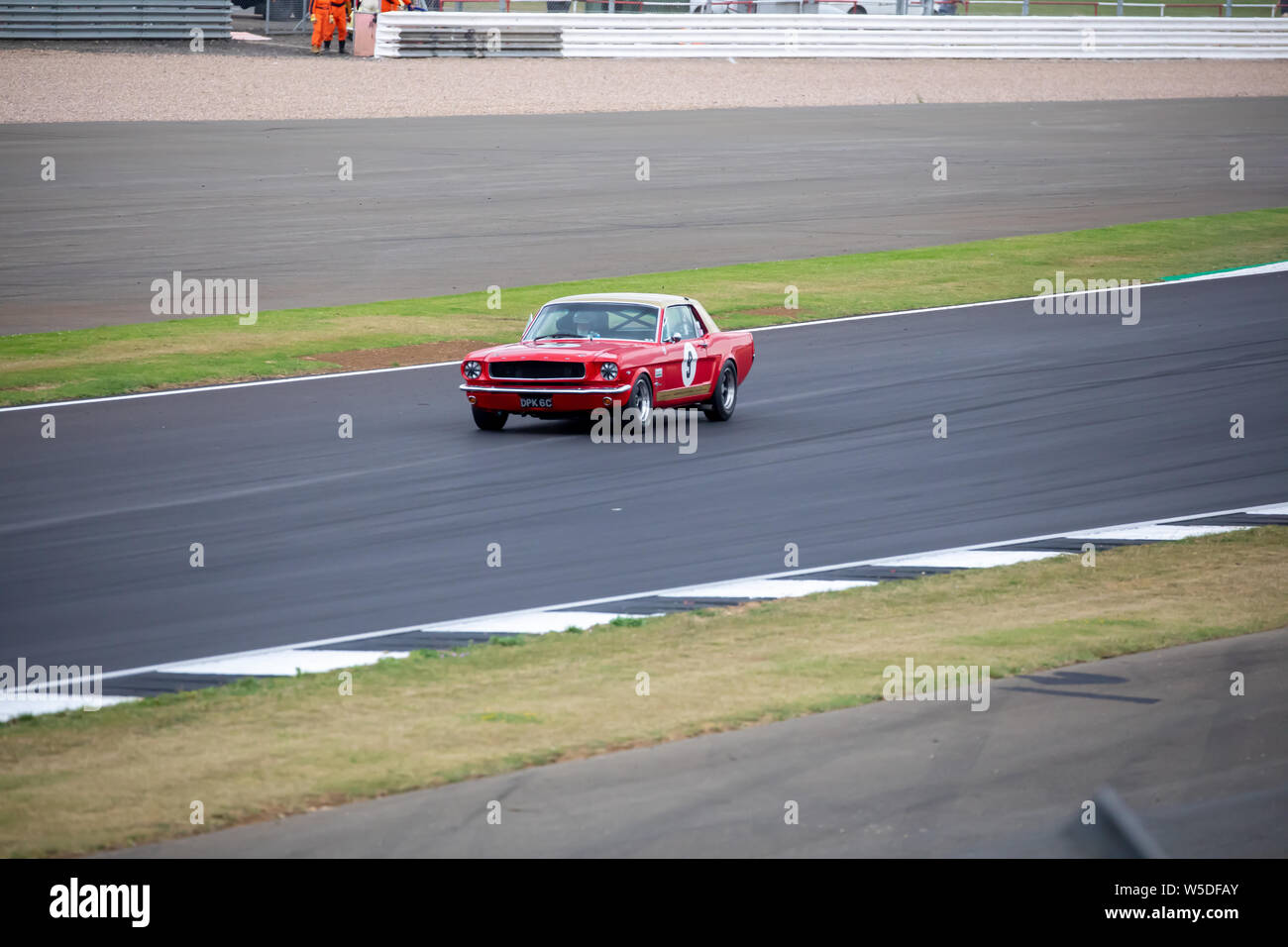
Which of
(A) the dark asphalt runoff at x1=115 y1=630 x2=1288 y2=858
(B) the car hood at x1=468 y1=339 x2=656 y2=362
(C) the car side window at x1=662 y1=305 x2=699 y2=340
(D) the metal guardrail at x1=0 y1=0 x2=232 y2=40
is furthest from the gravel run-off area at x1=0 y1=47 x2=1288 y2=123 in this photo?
(A) the dark asphalt runoff at x1=115 y1=630 x2=1288 y2=858

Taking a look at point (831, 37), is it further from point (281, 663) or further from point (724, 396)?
point (281, 663)

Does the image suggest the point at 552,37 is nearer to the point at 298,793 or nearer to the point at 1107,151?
the point at 1107,151

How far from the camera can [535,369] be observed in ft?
52.9

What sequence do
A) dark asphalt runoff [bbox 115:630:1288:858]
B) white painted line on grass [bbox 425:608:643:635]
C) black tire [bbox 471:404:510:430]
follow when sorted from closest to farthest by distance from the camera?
dark asphalt runoff [bbox 115:630:1288:858], white painted line on grass [bbox 425:608:643:635], black tire [bbox 471:404:510:430]

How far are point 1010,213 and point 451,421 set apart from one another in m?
20.5

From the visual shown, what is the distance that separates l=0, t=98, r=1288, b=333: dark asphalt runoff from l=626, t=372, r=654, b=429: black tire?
988cm

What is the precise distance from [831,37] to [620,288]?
1254 inches

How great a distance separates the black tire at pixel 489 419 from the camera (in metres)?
16.5

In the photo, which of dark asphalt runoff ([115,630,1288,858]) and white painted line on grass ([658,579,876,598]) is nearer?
dark asphalt runoff ([115,630,1288,858])

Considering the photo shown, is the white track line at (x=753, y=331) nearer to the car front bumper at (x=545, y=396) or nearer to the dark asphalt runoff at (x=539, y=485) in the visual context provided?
the dark asphalt runoff at (x=539, y=485)

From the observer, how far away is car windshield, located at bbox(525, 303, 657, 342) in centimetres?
1689

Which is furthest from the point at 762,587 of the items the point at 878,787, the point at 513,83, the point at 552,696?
the point at 513,83

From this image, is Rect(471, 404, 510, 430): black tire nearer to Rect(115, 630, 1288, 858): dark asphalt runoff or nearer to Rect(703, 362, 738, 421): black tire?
Rect(703, 362, 738, 421): black tire

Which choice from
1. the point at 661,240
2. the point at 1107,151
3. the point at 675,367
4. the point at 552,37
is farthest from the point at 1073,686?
the point at 552,37
